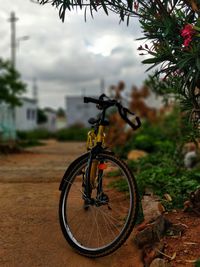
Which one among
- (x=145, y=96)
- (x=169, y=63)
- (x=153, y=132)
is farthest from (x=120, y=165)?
(x=145, y=96)

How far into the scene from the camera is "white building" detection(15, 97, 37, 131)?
45.7m

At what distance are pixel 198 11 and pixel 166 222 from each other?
1.74 meters

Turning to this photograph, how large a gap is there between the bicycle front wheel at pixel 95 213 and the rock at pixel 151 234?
173 millimetres

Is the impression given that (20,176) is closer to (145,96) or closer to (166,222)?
(166,222)

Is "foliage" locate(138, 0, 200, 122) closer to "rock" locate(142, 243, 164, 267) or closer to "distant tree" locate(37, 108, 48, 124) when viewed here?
"rock" locate(142, 243, 164, 267)

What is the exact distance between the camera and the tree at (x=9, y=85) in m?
21.1

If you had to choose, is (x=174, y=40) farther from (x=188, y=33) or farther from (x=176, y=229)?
(x=176, y=229)

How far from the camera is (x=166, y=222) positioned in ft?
12.7

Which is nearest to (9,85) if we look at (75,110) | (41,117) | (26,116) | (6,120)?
(6,120)

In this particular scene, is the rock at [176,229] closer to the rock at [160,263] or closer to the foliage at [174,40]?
the rock at [160,263]

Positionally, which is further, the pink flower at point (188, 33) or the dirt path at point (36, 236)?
the dirt path at point (36, 236)

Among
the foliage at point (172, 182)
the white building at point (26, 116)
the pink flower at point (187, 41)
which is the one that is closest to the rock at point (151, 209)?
the foliage at point (172, 182)

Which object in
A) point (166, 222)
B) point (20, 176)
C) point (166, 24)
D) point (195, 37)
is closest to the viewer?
point (195, 37)

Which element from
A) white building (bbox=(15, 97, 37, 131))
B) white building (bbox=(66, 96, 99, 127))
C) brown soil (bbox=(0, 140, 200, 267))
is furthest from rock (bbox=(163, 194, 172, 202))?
white building (bbox=(66, 96, 99, 127))
